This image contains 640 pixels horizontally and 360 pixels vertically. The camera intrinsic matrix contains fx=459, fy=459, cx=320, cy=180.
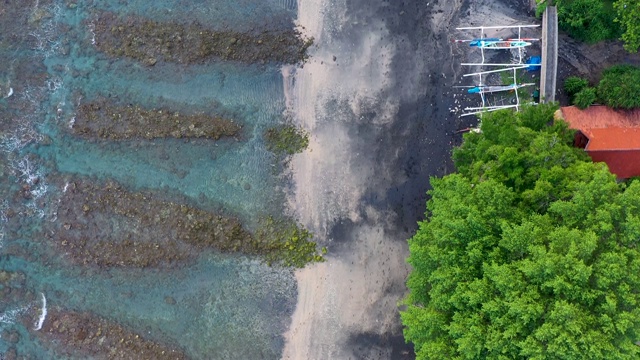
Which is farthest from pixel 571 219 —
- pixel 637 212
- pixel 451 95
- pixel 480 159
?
pixel 451 95

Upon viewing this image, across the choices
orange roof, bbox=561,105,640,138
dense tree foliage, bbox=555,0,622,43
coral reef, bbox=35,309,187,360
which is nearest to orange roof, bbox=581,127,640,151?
orange roof, bbox=561,105,640,138

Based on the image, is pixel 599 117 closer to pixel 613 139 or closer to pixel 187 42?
pixel 613 139

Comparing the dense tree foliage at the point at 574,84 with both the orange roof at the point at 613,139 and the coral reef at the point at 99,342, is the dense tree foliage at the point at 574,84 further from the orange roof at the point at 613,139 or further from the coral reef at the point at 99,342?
the coral reef at the point at 99,342

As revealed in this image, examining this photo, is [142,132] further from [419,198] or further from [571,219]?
[571,219]

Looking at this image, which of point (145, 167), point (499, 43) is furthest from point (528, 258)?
point (145, 167)

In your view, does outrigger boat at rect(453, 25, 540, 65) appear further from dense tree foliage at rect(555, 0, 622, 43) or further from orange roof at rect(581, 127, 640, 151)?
orange roof at rect(581, 127, 640, 151)

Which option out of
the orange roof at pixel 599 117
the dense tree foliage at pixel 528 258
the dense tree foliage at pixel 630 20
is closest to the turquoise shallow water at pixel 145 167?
the dense tree foliage at pixel 528 258
